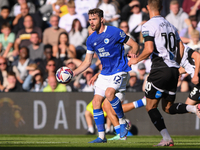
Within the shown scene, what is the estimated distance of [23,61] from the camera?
11.1 m

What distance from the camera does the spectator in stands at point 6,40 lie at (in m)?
11.8

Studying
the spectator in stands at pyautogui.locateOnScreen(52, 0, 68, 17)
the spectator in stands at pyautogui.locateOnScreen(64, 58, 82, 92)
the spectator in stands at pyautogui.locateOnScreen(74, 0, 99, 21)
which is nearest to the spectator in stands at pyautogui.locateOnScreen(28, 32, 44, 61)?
the spectator in stands at pyautogui.locateOnScreen(64, 58, 82, 92)

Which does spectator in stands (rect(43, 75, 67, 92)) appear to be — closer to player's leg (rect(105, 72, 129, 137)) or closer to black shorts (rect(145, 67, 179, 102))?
player's leg (rect(105, 72, 129, 137))

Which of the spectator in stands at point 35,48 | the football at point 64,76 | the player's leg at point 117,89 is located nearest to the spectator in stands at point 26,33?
the spectator in stands at point 35,48

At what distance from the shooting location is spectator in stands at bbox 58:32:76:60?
35.9ft

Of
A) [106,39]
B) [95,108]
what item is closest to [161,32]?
[106,39]

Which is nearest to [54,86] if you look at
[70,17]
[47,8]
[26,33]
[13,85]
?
[13,85]

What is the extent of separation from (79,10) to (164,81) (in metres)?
7.43

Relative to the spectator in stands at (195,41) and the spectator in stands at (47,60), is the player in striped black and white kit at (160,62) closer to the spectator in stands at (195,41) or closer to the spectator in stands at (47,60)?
the spectator in stands at (195,41)

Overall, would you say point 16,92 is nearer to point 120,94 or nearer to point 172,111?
point 120,94

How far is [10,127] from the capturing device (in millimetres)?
9625

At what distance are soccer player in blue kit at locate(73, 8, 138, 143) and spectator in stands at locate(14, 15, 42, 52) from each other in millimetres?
5841

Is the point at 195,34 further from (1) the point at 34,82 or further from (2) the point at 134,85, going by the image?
(1) the point at 34,82

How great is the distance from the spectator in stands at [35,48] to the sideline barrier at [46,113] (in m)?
2.00
